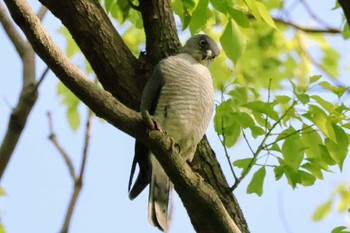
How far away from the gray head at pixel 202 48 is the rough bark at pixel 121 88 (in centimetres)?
54

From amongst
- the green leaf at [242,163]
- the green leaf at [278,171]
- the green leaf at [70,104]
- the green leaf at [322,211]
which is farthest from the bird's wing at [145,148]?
the green leaf at [322,211]

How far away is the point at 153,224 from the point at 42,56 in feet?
5.50

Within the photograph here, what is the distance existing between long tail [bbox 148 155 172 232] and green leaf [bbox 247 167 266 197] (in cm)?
63

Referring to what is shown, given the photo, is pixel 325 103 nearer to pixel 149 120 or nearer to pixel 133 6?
pixel 149 120

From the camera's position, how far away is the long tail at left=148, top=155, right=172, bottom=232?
4.82m

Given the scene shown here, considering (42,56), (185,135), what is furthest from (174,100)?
(42,56)

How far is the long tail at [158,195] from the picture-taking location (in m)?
4.82

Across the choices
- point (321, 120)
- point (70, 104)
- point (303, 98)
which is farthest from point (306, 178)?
point (70, 104)

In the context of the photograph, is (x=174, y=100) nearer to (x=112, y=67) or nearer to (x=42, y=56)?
(x=112, y=67)

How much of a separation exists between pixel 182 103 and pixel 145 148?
39 centimetres

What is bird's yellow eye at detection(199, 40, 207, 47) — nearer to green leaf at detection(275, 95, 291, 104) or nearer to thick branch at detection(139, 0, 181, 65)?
thick branch at detection(139, 0, 181, 65)

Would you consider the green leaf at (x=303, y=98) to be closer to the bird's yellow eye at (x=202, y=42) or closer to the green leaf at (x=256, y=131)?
the green leaf at (x=256, y=131)

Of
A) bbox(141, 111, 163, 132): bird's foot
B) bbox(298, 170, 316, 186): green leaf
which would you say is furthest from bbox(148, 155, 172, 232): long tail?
bbox(141, 111, 163, 132): bird's foot

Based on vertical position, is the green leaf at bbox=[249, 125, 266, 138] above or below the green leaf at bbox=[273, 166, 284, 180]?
above
